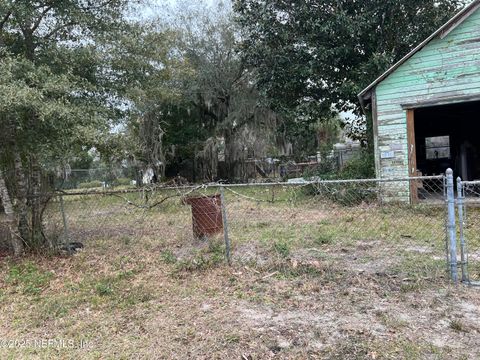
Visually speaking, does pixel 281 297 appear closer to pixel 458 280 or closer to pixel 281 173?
pixel 458 280

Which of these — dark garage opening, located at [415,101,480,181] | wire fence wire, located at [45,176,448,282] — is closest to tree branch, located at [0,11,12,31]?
wire fence wire, located at [45,176,448,282]

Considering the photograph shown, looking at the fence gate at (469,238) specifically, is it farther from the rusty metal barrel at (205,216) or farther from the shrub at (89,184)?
the shrub at (89,184)

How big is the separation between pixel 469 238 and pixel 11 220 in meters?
7.58

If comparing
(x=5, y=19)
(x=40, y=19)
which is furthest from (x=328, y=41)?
(x=5, y=19)

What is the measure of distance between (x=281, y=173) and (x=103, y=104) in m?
17.0

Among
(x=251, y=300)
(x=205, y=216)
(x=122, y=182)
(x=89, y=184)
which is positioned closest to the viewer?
(x=251, y=300)

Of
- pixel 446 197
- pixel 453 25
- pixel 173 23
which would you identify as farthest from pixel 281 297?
pixel 173 23

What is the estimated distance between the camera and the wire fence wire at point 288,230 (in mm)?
5320

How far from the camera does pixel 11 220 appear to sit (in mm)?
6379

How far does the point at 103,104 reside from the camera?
7590mm

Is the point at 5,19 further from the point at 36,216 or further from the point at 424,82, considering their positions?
the point at 424,82

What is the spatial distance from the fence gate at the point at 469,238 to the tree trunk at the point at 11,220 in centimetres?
656

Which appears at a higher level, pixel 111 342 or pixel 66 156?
pixel 66 156

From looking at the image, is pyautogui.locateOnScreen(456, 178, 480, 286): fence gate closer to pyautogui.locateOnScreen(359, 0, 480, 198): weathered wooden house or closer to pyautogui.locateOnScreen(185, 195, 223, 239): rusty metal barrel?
pyautogui.locateOnScreen(359, 0, 480, 198): weathered wooden house
